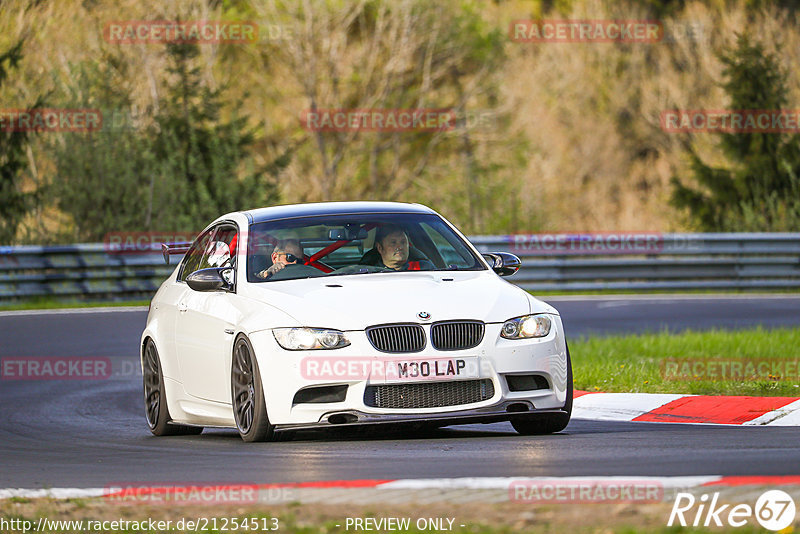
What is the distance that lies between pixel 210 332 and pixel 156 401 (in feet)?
4.09

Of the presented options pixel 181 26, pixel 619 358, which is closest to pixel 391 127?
pixel 181 26

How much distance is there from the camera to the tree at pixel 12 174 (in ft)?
85.8

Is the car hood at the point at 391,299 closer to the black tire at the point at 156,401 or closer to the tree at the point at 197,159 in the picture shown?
the black tire at the point at 156,401

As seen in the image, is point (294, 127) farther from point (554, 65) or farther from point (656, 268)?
point (656, 268)

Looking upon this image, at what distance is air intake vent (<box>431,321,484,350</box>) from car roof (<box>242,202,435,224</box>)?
1695mm

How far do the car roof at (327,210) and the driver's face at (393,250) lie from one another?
374 mm

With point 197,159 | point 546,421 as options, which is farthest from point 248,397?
point 197,159

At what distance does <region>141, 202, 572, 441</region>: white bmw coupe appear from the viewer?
877 centimetres

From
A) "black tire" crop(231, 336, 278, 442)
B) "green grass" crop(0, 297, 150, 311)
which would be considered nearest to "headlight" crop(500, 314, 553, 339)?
"black tire" crop(231, 336, 278, 442)

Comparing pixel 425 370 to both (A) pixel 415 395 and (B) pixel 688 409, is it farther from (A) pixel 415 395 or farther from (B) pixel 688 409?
(B) pixel 688 409

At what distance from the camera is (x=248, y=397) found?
917cm

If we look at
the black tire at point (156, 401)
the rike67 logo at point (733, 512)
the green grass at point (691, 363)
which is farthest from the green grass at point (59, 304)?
the rike67 logo at point (733, 512)

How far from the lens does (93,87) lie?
95.4 ft

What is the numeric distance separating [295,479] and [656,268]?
18.9 metres
